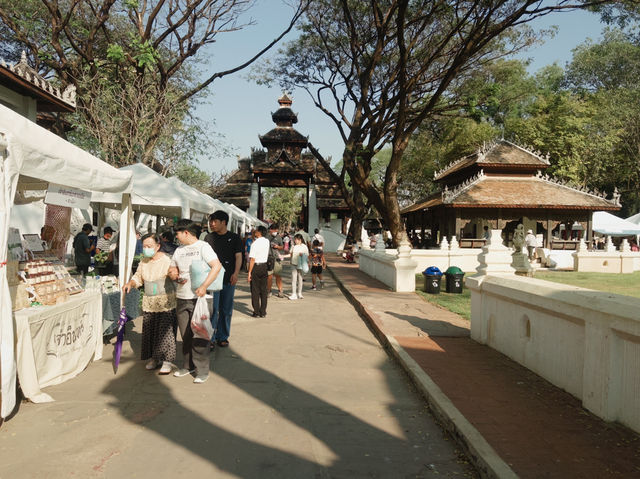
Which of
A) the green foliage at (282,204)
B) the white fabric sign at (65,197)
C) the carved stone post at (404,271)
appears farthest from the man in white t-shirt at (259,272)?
the green foliage at (282,204)

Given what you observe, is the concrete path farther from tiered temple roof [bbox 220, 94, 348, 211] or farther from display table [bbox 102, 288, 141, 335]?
tiered temple roof [bbox 220, 94, 348, 211]

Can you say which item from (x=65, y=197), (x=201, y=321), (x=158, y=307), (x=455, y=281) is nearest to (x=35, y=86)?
(x=65, y=197)

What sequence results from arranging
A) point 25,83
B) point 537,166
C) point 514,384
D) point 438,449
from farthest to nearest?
1. point 537,166
2. point 25,83
3. point 514,384
4. point 438,449

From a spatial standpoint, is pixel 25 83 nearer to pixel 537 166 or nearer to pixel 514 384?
pixel 514 384

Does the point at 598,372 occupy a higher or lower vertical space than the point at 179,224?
lower

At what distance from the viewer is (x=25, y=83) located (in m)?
11.2

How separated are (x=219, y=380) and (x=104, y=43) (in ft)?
72.6

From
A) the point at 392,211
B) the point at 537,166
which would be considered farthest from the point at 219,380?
the point at 537,166

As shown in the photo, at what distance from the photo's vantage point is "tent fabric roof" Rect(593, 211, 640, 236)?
31766 mm

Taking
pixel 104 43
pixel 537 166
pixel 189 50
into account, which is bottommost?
pixel 537 166

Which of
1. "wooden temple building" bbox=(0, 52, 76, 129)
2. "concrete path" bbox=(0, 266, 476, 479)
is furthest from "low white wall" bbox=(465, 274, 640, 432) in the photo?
"wooden temple building" bbox=(0, 52, 76, 129)

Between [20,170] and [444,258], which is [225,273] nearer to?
[20,170]

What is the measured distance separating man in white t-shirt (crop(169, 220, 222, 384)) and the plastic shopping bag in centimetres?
7

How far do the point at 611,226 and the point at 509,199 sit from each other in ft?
38.2
